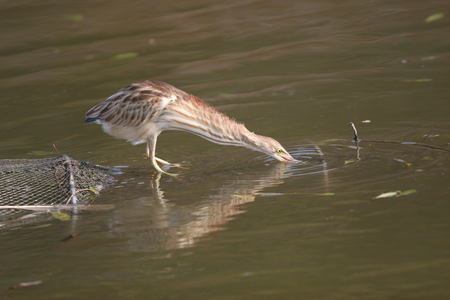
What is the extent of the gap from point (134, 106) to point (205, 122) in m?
0.72

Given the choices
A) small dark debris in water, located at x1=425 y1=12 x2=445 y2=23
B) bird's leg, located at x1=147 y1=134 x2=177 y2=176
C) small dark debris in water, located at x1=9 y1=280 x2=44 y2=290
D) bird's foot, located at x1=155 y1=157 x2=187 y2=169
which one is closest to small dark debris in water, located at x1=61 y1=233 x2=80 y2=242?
small dark debris in water, located at x1=9 y1=280 x2=44 y2=290

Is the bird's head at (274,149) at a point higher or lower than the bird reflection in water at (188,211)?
higher

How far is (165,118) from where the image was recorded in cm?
800

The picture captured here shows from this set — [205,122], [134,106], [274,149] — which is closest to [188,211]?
[274,149]

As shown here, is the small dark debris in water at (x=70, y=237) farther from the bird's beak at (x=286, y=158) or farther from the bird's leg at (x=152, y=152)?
the bird's beak at (x=286, y=158)

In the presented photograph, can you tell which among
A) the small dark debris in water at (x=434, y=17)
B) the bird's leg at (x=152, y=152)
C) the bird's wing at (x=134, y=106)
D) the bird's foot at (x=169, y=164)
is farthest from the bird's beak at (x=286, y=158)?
the small dark debris in water at (x=434, y=17)

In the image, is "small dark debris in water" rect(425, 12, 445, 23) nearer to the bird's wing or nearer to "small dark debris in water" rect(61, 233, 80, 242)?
the bird's wing

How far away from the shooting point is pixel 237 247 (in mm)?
5234

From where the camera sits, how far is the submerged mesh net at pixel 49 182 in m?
6.79

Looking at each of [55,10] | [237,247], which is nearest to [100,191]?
[237,247]

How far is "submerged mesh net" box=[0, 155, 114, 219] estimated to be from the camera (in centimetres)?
679

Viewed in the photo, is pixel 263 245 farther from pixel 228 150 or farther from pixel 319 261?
pixel 228 150

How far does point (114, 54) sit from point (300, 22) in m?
3.20

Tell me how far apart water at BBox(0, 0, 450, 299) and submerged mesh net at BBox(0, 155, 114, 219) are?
0.23m
